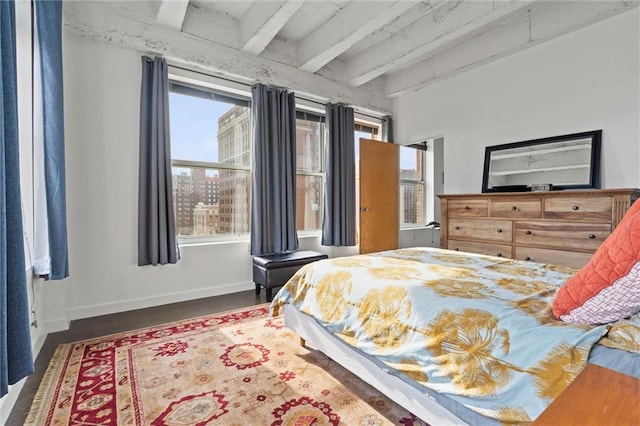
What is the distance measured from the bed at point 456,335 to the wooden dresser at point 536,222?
1.15 m

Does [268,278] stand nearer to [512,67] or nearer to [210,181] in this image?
[210,181]

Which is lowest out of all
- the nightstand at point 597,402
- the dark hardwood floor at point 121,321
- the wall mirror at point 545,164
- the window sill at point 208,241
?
the dark hardwood floor at point 121,321

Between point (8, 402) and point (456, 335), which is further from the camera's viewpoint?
point (8, 402)

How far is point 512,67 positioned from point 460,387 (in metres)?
3.73

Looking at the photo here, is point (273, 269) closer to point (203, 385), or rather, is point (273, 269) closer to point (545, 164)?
point (203, 385)

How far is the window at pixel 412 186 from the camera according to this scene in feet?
16.5

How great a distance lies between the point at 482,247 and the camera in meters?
3.20

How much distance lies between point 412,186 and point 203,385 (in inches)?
173

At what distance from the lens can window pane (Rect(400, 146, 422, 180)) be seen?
498 centimetres

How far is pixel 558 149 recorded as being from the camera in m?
3.11

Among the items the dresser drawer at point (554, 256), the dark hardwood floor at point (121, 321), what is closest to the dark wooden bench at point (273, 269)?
the dark hardwood floor at point (121, 321)

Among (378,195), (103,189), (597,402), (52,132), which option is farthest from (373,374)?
(378,195)

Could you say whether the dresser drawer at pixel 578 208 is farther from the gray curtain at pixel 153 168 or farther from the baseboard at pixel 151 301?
the gray curtain at pixel 153 168

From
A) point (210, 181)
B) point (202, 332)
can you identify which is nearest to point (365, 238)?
point (210, 181)
